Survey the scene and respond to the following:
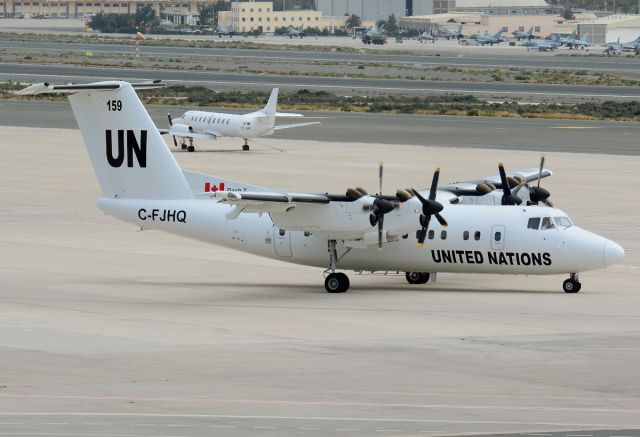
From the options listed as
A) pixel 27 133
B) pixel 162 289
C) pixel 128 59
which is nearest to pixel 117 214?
pixel 162 289

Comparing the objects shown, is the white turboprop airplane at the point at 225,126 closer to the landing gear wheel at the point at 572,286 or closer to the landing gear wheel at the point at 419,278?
the landing gear wheel at the point at 419,278

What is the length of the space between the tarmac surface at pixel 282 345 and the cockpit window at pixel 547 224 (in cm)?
188

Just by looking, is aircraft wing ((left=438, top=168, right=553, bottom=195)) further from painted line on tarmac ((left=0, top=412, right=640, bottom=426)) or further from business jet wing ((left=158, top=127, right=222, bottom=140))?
business jet wing ((left=158, top=127, right=222, bottom=140))

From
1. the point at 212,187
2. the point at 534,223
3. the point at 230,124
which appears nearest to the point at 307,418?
the point at 534,223

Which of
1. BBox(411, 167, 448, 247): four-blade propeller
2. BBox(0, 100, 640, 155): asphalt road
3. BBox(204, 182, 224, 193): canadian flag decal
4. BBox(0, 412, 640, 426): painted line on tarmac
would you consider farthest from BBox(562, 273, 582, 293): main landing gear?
BBox(0, 100, 640, 155): asphalt road

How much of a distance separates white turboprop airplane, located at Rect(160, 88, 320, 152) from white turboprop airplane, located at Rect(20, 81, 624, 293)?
120 ft

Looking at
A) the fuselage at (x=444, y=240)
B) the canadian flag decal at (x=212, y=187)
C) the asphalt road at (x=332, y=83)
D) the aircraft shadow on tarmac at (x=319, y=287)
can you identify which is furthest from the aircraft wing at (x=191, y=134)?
the asphalt road at (x=332, y=83)

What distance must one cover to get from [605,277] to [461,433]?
19614 mm

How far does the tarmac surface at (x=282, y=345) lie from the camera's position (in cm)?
2092

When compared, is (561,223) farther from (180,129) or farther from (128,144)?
(180,129)

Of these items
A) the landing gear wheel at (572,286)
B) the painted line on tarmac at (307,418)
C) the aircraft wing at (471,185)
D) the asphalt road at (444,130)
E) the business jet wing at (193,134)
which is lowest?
the asphalt road at (444,130)

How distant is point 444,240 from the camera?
3491 cm

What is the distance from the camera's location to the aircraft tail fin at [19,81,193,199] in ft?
121

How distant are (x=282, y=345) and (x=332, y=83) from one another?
4215 inches
